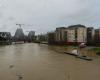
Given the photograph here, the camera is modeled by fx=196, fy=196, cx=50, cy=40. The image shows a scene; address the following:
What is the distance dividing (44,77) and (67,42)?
7003 centimetres

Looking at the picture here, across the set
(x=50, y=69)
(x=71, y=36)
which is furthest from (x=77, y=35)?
(x=50, y=69)

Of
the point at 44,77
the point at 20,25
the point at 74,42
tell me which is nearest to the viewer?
the point at 44,77

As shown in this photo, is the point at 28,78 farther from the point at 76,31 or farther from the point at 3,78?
the point at 76,31

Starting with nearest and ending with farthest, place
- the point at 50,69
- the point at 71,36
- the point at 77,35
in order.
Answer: the point at 50,69
the point at 77,35
the point at 71,36

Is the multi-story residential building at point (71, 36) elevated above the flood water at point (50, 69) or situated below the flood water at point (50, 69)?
above

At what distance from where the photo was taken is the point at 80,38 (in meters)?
81.9

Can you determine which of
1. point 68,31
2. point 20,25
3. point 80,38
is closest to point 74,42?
point 80,38

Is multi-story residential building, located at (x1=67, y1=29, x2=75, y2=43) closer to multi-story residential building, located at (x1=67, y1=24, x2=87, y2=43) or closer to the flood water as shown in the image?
multi-story residential building, located at (x1=67, y1=24, x2=87, y2=43)

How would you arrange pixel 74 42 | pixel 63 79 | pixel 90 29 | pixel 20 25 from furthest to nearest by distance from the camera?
1. pixel 20 25
2. pixel 90 29
3. pixel 74 42
4. pixel 63 79

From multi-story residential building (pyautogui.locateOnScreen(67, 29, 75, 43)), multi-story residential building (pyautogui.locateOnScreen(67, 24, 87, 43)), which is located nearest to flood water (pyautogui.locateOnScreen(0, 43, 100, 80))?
multi-story residential building (pyautogui.locateOnScreen(67, 24, 87, 43))

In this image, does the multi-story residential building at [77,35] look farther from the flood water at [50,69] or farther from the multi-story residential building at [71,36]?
the flood water at [50,69]

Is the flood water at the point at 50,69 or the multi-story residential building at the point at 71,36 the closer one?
the flood water at the point at 50,69

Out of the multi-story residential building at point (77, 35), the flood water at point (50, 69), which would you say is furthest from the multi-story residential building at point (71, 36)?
the flood water at point (50, 69)

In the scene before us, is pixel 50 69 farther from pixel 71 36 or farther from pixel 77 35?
pixel 71 36
